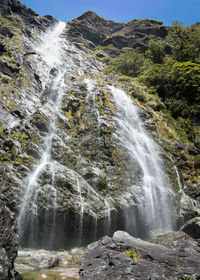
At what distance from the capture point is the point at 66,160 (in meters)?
15.7

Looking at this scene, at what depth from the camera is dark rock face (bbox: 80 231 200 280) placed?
6703 mm

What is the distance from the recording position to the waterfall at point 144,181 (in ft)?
46.9

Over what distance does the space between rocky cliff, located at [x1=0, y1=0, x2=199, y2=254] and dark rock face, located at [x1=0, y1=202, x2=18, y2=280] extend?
536 centimetres

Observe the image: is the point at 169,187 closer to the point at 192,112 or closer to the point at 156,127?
the point at 156,127

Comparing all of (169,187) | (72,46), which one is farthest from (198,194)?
(72,46)

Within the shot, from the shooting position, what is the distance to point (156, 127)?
22234mm

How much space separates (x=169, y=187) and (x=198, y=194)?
2107 millimetres

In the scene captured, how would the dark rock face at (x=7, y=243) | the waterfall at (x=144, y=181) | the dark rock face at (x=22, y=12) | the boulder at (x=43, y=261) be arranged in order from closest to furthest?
the dark rock face at (x=7, y=243) < the boulder at (x=43, y=261) < the waterfall at (x=144, y=181) < the dark rock face at (x=22, y=12)

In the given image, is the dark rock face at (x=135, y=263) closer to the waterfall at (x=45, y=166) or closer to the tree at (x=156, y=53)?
the waterfall at (x=45, y=166)

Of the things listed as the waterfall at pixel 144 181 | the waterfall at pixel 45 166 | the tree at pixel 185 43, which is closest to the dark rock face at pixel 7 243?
the waterfall at pixel 45 166

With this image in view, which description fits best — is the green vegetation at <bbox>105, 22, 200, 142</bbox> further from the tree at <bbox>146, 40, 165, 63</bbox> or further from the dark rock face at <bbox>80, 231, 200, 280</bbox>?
the dark rock face at <bbox>80, 231, 200, 280</bbox>

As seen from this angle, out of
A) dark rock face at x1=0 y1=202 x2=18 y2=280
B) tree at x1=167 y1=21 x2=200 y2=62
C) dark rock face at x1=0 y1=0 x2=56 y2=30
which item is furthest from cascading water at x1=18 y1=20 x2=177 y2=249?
dark rock face at x1=0 y1=0 x2=56 y2=30

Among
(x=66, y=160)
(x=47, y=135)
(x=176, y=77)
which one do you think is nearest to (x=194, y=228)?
(x=66, y=160)

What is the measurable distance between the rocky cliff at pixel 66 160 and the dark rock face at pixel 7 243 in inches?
211
